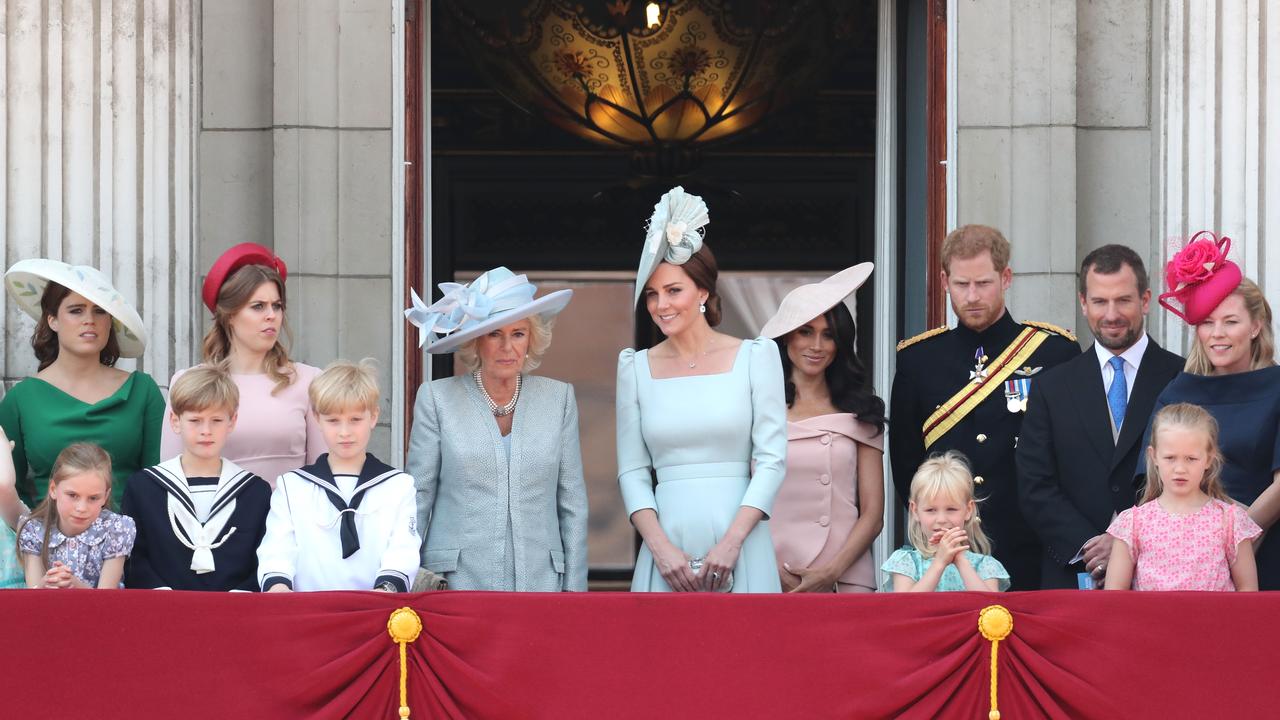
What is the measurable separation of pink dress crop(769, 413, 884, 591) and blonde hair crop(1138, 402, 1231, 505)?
1.04 metres

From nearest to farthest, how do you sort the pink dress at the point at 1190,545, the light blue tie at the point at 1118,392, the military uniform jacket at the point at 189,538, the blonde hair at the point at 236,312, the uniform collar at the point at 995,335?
1. the pink dress at the point at 1190,545
2. the military uniform jacket at the point at 189,538
3. the light blue tie at the point at 1118,392
4. the blonde hair at the point at 236,312
5. the uniform collar at the point at 995,335

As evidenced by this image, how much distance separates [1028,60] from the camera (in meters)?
6.86

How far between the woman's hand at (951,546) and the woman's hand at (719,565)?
1.86 feet

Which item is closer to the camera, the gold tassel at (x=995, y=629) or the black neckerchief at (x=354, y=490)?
the gold tassel at (x=995, y=629)

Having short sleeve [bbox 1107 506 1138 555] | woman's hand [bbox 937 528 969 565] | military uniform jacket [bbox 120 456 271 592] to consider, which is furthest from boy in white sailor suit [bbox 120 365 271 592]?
short sleeve [bbox 1107 506 1138 555]

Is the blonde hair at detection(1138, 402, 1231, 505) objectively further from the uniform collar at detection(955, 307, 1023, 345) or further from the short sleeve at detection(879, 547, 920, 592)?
the uniform collar at detection(955, 307, 1023, 345)

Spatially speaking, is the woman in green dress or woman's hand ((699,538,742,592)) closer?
woman's hand ((699,538,742,592))

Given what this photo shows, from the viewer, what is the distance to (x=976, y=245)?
5.81m

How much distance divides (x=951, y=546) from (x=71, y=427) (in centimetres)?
267

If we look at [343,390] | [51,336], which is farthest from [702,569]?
[51,336]

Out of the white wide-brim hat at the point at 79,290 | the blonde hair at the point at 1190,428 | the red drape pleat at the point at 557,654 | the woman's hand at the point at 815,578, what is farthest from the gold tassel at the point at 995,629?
the white wide-brim hat at the point at 79,290

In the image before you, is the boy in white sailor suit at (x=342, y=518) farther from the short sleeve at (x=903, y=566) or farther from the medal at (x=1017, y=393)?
the medal at (x=1017, y=393)

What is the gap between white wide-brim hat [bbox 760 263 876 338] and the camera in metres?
5.94

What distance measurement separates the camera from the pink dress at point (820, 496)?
581 centimetres
